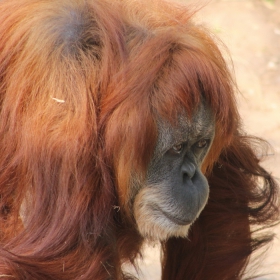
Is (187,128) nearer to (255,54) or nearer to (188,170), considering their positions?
(188,170)

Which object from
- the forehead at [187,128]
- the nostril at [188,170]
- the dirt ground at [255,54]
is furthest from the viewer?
the dirt ground at [255,54]

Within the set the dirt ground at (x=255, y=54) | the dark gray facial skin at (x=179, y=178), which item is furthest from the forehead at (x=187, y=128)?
the dirt ground at (x=255, y=54)

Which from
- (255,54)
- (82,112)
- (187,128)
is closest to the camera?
(82,112)

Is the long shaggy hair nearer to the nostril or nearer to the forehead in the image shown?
the forehead

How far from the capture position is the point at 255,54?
6.45m

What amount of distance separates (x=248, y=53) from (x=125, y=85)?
3.76 m

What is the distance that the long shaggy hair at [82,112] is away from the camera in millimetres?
2875

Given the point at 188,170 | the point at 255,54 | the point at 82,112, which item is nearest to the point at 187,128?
the point at 188,170

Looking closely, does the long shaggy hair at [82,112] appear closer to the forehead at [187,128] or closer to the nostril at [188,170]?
the forehead at [187,128]

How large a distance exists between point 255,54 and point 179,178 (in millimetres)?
3537

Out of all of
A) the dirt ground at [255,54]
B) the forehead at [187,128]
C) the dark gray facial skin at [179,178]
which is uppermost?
the forehead at [187,128]

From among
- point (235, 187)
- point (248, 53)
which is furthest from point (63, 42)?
point (248, 53)

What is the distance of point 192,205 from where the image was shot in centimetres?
316

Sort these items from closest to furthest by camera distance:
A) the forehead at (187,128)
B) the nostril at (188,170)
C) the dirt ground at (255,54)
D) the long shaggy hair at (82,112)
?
1. the long shaggy hair at (82,112)
2. the forehead at (187,128)
3. the nostril at (188,170)
4. the dirt ground at (255,54)
